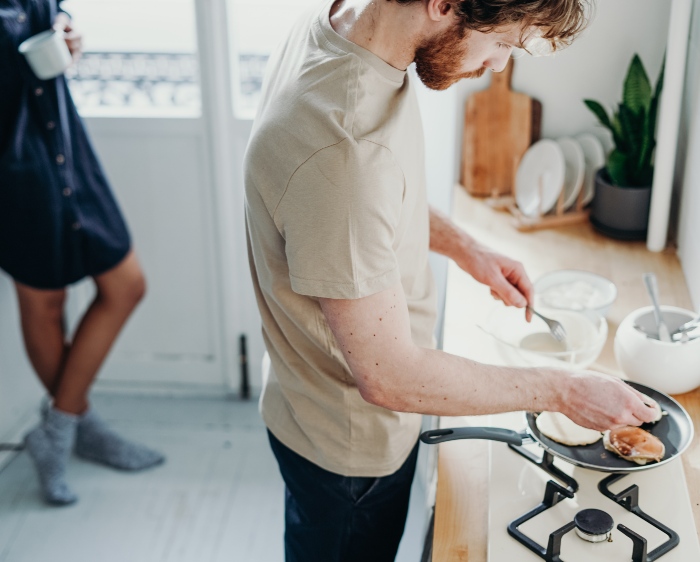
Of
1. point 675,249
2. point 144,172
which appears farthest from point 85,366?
point 675,249

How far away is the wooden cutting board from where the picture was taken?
1996 millimetres

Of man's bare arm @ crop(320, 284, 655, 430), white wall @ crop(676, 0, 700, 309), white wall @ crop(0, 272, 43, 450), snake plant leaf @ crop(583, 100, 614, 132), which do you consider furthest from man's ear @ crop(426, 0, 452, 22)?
white wall @ crop(0, 272, 43, 450)

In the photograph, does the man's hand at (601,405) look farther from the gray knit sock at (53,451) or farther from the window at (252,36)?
the gray knit sock at (53,451)

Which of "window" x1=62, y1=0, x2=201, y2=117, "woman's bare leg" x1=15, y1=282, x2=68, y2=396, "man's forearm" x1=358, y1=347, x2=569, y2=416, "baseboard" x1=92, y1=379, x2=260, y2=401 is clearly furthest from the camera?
"baseboard" x1=92, y1=379, x2=260, y2=401

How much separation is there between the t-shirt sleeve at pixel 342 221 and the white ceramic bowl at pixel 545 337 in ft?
1.62

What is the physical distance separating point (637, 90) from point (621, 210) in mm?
269

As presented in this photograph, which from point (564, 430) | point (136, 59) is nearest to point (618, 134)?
point (564, 430)

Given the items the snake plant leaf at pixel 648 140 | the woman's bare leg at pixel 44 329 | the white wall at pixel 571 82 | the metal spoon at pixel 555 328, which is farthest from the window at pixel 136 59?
the metal spoon at pixel 555 328

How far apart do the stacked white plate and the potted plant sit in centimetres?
6

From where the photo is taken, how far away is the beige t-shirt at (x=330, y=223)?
3.13ft

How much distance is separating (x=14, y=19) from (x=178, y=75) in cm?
61

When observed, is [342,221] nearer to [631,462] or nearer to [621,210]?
[631,462]

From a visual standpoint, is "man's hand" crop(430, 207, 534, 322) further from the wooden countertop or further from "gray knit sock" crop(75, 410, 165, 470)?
"gray knit sock" crop(75, 410, 165, 470)

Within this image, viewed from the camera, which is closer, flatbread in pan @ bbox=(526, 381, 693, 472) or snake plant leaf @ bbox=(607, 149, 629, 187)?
flatbread in pan @ bbox=(526, 381, 693, 472)
